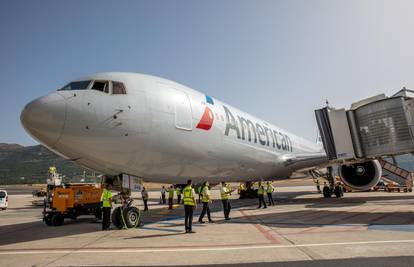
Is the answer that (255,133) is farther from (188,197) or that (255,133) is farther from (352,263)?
(352,263)

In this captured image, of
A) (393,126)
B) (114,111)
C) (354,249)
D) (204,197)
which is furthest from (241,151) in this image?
(354,249)

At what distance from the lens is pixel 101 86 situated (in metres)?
9.15

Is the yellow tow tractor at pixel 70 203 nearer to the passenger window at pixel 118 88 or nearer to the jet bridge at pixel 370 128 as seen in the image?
the passenger window at pixel 118 88

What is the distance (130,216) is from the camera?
1061 cm

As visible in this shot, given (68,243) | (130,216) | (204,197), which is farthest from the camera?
(204,197)

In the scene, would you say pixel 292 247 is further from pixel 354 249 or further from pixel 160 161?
pixel 160 161

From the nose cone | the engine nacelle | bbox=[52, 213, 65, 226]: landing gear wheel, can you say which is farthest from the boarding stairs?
the nose cone

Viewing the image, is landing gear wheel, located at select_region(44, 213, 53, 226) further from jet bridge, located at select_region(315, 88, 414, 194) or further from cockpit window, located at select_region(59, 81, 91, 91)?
jet bridge, located at select_region(315, 88, 414, 194)

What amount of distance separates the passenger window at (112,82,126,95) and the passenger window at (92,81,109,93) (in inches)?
7.7

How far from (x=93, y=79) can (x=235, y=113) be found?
7703 millimetres

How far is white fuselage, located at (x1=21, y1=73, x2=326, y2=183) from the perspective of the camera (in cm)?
803

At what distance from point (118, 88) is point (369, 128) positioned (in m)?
9.84

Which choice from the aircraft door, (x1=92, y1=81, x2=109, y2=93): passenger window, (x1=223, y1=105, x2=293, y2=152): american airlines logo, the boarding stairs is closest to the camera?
(x1=92, y1=81, x2=109, y2=93): passenger window

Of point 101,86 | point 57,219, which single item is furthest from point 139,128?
point 57,219
